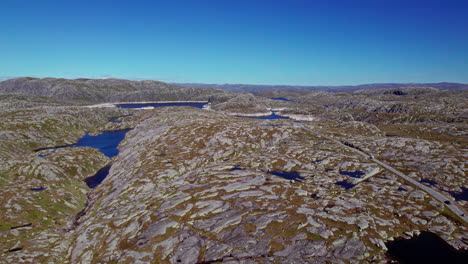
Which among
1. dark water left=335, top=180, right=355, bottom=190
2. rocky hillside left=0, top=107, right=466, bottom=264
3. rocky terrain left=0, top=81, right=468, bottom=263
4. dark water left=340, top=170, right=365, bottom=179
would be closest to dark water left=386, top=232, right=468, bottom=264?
rocky terrain left=0, top=81, right=468, bottom=263

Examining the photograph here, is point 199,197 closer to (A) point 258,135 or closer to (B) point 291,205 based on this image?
(B) point 291,205

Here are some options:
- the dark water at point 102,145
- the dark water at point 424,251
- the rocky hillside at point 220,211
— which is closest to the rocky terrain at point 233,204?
the rocky hillside at point 220,211

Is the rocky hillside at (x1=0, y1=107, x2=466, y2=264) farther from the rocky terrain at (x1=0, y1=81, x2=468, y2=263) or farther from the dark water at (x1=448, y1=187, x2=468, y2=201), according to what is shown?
the dark water at (x1=448, y1=187, x2=468, y2=201)

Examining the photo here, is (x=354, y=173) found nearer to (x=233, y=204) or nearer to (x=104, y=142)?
(x=233, y=204)

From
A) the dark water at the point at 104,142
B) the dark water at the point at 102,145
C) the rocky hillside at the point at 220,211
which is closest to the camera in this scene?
the rocky hillside at the point at 220,211

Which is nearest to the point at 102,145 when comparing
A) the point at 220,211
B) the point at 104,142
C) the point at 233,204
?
the point at 104,142

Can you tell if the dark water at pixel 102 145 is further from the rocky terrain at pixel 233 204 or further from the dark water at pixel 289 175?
the dark water at pixel 289 175

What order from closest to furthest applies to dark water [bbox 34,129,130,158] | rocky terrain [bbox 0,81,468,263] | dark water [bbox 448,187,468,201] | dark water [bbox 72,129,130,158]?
rocky terrain [bbox 0,81,468,263], dark water [bbox 448,187,468,201], dark water [bbox 34,129,130,158], dark water [bbox 72,129,130,158]

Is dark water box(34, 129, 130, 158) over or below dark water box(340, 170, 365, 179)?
below
